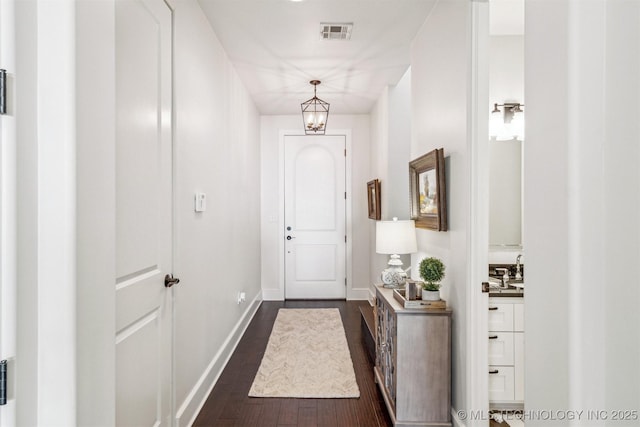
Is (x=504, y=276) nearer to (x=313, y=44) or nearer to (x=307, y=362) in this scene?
(x=307, y=362)

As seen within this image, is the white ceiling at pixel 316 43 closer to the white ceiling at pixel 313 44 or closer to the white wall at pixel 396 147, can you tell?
the white ceiling at pixel 313 44

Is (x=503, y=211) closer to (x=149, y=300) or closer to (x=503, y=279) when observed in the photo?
(x=503, y=279)

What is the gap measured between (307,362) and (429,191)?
1717mm

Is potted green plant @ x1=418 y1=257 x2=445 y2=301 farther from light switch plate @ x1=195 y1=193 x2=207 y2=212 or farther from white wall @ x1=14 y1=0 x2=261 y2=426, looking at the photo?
white wall @ x1=14 y1=0 x2=261 y2=426

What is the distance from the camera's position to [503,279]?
8.02 feet

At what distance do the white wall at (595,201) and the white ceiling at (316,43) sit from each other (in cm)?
183

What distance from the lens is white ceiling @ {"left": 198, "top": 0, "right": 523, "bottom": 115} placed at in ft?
8.15

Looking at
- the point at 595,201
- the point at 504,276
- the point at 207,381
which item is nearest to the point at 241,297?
the point at 207,381

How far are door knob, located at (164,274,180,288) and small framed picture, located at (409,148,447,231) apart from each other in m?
1.52

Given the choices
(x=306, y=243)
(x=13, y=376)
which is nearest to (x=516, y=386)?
(x=13, y=376)

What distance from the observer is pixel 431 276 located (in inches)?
83.8

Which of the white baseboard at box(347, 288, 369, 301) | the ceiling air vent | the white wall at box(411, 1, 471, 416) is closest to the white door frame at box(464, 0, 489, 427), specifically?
the white wall at box(411, 1, 471, 416)

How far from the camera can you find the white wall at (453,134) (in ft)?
6.40

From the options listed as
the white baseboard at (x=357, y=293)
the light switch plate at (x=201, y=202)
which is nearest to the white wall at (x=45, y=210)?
the light switch plate at (x=201, y=202)
